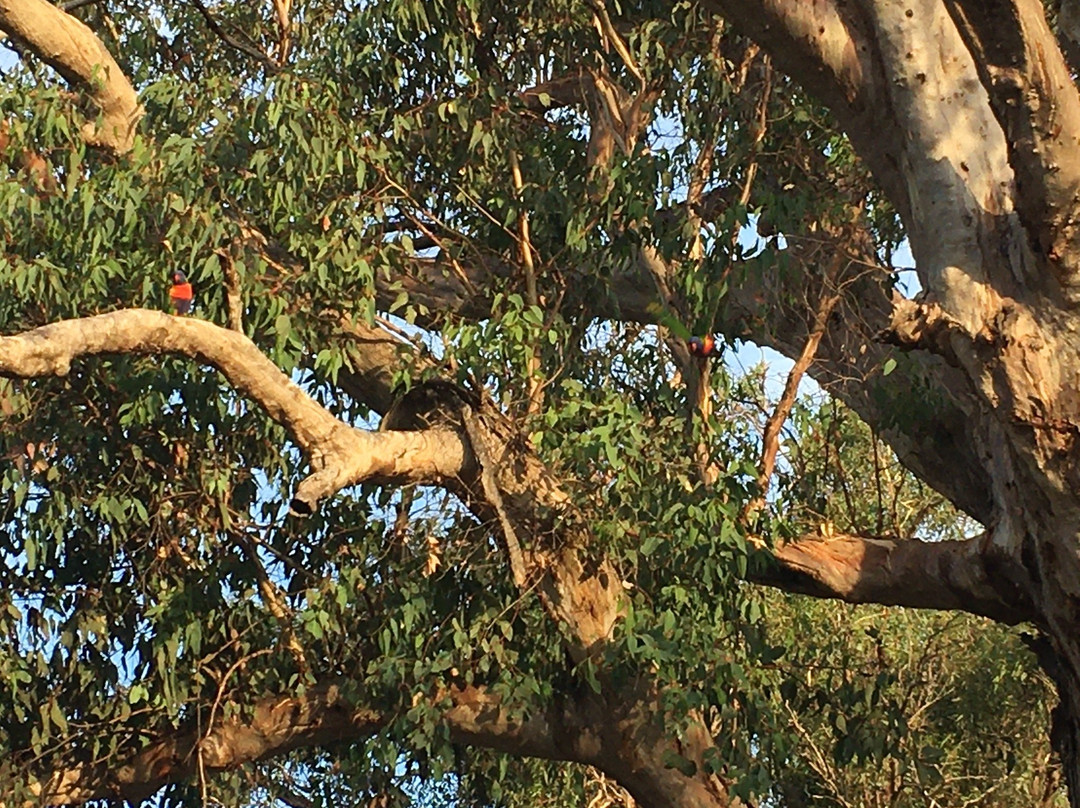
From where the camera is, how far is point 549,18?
703cm

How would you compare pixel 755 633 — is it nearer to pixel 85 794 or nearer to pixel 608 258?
pixel 608 258

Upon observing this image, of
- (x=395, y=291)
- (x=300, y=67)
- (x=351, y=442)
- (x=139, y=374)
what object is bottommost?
(x=351, y=442)

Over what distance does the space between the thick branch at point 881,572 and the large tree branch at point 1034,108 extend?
2089mm

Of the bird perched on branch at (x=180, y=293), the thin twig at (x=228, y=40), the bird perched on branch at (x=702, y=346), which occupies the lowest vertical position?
the bird perched on branch at (x=702, y=346)

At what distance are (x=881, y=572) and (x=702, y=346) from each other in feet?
3.70

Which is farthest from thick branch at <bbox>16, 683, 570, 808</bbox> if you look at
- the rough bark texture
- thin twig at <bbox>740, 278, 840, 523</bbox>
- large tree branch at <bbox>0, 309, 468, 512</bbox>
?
the rough bark texture

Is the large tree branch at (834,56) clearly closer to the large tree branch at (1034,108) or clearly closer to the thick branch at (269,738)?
the large tree branch at (1034,108)

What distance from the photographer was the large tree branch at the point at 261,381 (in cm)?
453

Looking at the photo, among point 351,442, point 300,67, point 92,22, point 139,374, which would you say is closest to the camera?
point 351,442

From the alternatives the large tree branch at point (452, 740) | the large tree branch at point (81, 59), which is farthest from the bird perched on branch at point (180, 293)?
the large tree branch at point (452, 740)

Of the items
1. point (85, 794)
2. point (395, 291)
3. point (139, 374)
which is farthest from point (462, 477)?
point (85, 794)

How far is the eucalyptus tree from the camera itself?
19.0 feet

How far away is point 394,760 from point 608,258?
7.12 ft

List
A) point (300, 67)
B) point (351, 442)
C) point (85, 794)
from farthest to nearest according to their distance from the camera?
point (300, 67) < point (85, 794) < point (351, 442)
